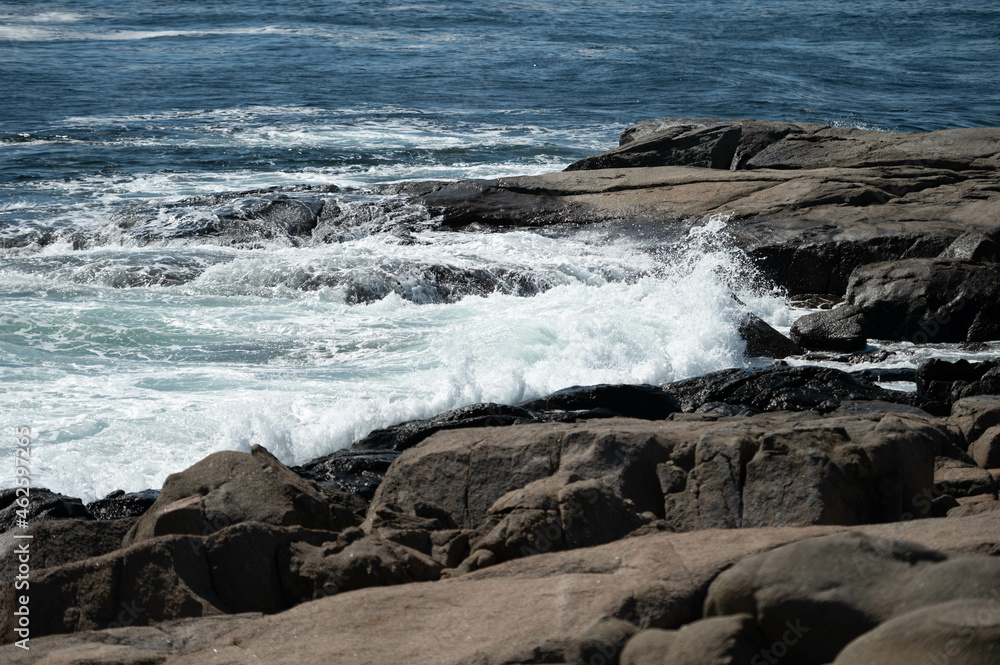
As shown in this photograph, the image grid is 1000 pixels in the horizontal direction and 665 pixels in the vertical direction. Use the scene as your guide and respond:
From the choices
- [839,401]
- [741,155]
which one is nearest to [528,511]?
[839,401]

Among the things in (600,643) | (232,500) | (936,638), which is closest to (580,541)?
(600,643)

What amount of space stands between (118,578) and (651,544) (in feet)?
8.12

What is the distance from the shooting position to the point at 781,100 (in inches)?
1117

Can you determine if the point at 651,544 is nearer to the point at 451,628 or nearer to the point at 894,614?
the point at 451,628

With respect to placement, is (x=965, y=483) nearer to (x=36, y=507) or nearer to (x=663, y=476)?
(x=663, y=476)

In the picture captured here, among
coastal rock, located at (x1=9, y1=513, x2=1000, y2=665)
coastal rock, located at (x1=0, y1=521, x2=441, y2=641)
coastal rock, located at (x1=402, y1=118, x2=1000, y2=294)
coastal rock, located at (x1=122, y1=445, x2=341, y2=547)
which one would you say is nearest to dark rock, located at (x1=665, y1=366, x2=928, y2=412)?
coastal rock, located at (x1=402, y1=118, x2=1000, y2=294)

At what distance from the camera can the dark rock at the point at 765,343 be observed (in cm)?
1104

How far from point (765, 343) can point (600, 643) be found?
Result: 27.1 feet

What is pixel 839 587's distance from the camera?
3.23m

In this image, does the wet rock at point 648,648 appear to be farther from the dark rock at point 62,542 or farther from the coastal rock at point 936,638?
the dark rock at point 62,542

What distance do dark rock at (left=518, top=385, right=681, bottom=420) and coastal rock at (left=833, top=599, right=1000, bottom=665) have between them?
5.66m

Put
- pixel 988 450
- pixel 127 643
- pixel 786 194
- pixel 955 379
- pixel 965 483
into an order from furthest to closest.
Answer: pixel 786 194
pixel 955 379
pixel 988 450
pixel 965 483
pixel 127 643

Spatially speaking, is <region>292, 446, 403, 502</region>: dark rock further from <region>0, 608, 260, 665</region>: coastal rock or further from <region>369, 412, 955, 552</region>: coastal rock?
<region>0, 608, 260, 665</region>: coastal rock

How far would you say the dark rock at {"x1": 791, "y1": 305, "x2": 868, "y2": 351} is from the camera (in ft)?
36.4
